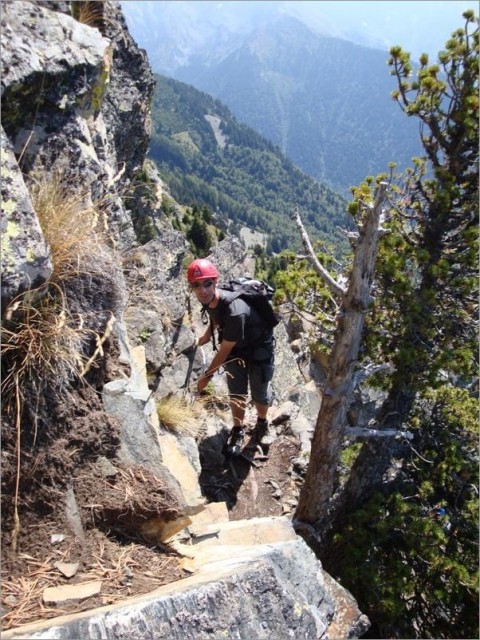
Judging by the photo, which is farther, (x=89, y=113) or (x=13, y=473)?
(x=89, y=113)

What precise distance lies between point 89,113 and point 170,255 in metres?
4.70

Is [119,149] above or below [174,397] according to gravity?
above

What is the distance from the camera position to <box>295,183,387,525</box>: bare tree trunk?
6.45 meters

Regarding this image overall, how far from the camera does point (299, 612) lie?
375 centimetres

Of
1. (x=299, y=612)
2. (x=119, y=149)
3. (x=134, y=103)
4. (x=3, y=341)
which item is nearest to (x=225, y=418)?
(x=299, y=612)

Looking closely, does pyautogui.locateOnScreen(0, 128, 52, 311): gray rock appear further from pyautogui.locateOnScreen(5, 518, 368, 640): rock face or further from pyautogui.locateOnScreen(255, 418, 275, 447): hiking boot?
pyautogui.locateOnScreen(255, 418, 275, 447): hiking boot

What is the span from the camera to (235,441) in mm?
8211

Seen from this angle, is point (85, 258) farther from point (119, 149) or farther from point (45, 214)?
point (119, 149)

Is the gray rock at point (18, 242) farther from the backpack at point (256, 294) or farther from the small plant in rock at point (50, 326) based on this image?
the backpack at point (256, 294)

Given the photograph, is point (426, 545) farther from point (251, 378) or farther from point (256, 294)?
point (256, 294)

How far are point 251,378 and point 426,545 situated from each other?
431cm

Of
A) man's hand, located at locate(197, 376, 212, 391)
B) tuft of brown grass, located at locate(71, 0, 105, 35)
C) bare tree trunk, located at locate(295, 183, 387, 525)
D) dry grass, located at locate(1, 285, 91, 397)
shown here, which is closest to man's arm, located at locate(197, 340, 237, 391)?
man's hand, located at locate(197, 376, 212, 391)

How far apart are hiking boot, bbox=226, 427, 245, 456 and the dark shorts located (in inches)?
25.2

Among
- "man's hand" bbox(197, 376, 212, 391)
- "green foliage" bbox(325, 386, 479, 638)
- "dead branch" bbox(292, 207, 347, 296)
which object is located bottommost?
"green foliage" bbox(325, 386, 479, 638)
